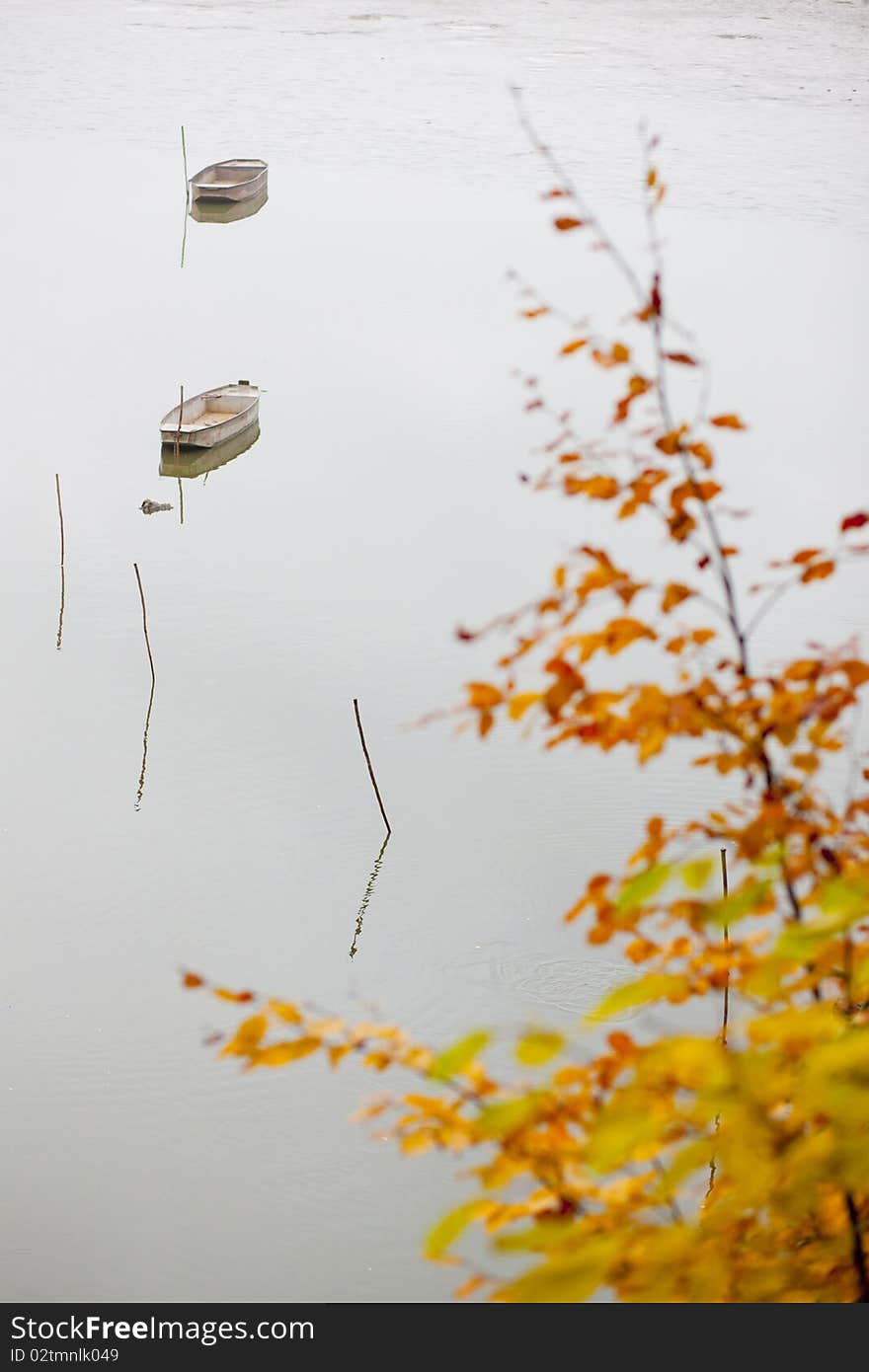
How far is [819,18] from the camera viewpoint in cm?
4312

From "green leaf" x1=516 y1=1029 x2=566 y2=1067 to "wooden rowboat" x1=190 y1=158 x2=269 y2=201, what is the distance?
2617 centimetres

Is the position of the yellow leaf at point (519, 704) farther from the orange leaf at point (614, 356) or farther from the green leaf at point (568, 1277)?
the green leaf at point (568, 1277)

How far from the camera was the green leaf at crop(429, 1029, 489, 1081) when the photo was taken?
1809 millimetres

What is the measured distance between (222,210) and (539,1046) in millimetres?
26881

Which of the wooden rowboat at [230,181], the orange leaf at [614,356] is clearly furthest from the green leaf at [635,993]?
the wooden rowboat at [230,181]

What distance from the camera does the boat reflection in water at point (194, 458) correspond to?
54.9 ft

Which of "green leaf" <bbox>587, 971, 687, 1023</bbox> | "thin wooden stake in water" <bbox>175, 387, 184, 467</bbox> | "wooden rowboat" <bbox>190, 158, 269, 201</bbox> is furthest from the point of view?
"wooden rowboat" <bbox>190, 158, 269, 201</bbox>

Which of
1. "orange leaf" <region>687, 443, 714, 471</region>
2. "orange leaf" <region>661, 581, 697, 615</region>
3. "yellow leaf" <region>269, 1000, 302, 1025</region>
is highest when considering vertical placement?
"orange leaf" <region>687, 443, 714, 471</region>

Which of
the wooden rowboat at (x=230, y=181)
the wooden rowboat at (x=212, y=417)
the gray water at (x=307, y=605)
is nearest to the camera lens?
the gray water at (x=307, y=605)

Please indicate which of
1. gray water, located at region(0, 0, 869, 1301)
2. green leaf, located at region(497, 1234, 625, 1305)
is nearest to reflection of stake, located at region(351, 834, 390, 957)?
gray water, located at region(0, 0, 869, 1301)

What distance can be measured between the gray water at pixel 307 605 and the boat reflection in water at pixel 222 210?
589 mm

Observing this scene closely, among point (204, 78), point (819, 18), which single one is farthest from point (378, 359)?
point (819, 18)

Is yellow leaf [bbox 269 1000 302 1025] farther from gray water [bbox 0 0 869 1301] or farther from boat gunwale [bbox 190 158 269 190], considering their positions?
boat gunwale [bbox 190 158 269 190]

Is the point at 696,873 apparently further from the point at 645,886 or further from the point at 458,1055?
the point at 458,1055
